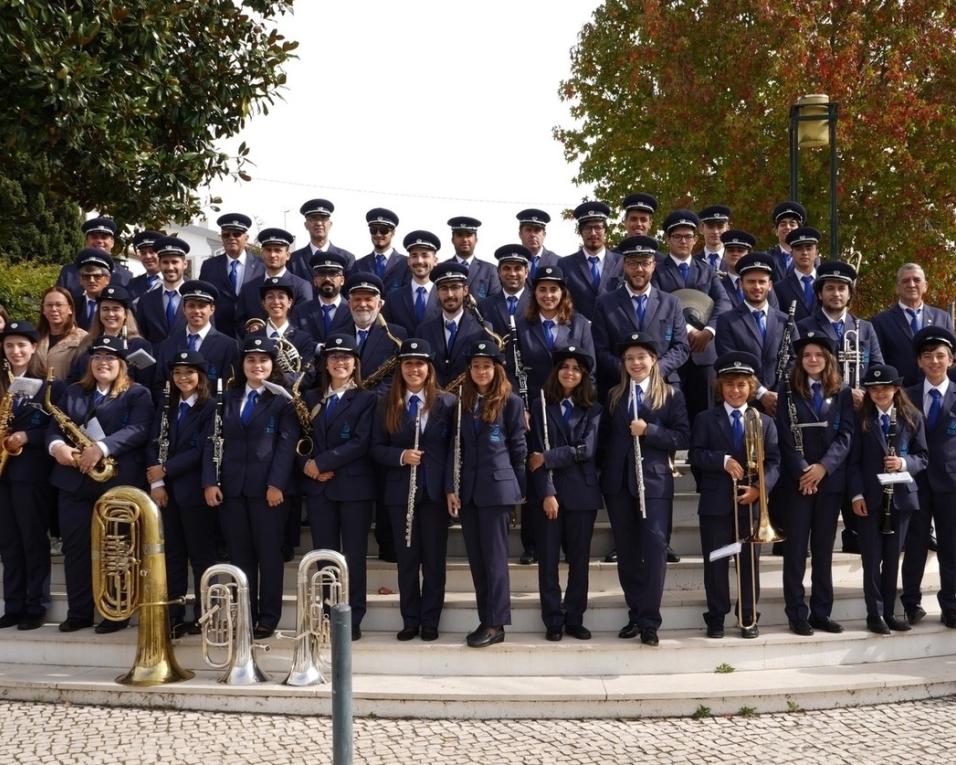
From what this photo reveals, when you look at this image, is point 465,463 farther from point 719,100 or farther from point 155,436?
point 719,100

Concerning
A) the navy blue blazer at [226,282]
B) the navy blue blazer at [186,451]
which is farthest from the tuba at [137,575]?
the navy blue blazer at [226,282]

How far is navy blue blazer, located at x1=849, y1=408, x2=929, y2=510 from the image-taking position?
7934 millimetres

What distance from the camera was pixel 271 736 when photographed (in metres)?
6.62

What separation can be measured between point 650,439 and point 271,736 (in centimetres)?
322

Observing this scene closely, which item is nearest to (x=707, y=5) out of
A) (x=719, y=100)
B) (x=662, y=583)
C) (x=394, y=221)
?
(x=719, y=100)

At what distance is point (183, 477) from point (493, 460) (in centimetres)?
233

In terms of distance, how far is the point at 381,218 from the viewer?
1032 centimetres

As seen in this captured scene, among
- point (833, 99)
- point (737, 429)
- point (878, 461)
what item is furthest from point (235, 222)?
point (833, 99)

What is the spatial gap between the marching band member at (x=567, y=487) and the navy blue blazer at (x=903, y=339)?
2857mm

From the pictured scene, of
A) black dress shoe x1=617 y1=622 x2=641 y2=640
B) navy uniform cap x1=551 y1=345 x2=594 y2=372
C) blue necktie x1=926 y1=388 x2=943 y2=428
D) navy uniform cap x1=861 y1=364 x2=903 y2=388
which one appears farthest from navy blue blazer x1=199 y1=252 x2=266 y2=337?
blue necktie x1=926 y1=388 x2=943 y2=428

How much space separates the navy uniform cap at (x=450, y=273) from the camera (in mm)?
8797

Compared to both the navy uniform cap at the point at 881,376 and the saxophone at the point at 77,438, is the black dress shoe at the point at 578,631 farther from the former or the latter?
the saxophone at the point at 77,438

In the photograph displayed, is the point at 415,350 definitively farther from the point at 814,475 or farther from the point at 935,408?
the point at 935,408

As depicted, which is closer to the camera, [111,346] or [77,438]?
[77,438]
